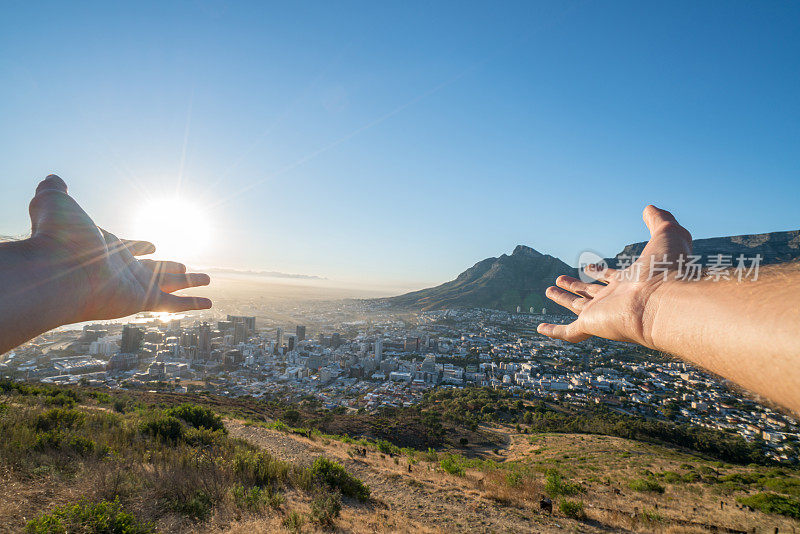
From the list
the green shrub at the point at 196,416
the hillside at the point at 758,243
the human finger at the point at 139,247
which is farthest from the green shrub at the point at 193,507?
the hillside at the point at 758,243

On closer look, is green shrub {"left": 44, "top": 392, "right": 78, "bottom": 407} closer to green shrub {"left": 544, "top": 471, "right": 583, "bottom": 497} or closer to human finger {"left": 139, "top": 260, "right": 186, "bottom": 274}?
human finger {"left": 139, "top": 260, "right": 186, "bottom": 274}

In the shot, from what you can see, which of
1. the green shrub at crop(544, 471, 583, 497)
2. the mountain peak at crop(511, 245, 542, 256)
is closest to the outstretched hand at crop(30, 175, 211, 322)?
the green shrub at crop(544, 471, 583, 497)

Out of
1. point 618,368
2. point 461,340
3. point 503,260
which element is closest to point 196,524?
point 618,368

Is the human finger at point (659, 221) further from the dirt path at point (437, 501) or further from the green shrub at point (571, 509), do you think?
the green shrub at point (571, 509)

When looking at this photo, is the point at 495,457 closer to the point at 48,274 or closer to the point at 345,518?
the point at 345,518

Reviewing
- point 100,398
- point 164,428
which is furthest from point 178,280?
point 100,398
